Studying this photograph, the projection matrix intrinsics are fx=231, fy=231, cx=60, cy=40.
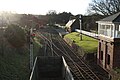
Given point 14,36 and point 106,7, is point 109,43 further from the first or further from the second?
point 106,7

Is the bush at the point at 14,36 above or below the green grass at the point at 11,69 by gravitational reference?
above

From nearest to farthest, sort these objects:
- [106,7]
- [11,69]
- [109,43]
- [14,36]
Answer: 1. [11,69]
2. [109,43]
3. [14,36]
4. [106,7]

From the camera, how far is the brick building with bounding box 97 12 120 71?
79.0 ft

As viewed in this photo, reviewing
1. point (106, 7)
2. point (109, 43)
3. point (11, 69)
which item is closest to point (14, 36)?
point (11, 69)

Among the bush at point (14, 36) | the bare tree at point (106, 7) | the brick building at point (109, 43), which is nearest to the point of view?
the brick building at point (109, 43)

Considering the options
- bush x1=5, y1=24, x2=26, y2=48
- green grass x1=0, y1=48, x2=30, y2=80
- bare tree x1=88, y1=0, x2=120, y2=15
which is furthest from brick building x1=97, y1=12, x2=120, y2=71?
bare tree x1=88, y1=0, x2=120, y2=15

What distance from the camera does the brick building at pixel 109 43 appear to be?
24078 millimetres

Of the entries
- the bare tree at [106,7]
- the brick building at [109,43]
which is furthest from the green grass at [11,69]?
the bare tree at [106,7]

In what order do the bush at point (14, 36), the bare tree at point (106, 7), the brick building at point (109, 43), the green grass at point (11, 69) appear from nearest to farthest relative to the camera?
the green grass at point (11, 69) < the brick building at point (109, 43) < the bush at point (14, 36) < the bare tree at point (106, 7)

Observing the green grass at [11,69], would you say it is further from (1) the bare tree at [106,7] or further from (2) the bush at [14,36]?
(1) the bare tree at [106,7]

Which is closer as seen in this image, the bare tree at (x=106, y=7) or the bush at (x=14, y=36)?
the bush at (x=14, y=36)

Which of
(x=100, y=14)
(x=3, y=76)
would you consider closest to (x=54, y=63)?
(x=3, y=76)

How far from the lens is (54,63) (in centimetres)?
2905

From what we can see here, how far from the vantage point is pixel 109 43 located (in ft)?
83.1
